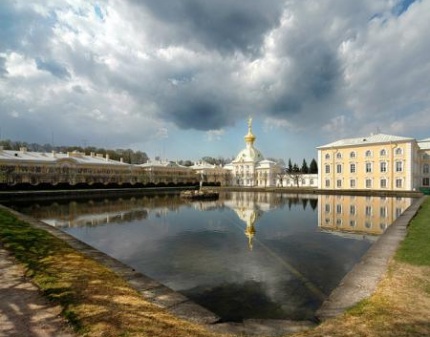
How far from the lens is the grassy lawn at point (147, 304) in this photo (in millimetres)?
3936

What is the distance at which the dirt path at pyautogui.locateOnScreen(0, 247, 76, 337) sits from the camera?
382 centimetres

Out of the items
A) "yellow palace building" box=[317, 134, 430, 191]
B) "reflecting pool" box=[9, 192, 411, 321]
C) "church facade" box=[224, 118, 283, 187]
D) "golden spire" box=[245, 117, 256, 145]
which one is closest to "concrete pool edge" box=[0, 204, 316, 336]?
"reflecting pool" box=[9, 192, 411, 321]

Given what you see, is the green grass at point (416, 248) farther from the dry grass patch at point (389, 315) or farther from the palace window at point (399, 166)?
the palace window at point (399, 166)

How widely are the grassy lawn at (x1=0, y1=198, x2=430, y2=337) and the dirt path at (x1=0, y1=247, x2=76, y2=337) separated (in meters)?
0.16

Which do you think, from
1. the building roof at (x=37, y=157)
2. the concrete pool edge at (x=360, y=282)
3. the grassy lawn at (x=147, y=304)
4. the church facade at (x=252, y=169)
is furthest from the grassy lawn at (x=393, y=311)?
the church facade at (x=252, y=169)

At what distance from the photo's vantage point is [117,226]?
1627 centimetres

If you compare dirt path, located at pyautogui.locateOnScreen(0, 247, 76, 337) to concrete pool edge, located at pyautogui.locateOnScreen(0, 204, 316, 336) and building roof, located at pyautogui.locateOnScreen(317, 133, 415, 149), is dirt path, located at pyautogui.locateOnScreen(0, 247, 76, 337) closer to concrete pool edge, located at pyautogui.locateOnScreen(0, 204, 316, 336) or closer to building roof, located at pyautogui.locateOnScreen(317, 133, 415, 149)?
concrete pool edge, located at pyautogui.locateOnScreen(0, 204, 316, 336)

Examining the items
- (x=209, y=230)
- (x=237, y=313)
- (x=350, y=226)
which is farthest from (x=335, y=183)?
(x=237, y=313)

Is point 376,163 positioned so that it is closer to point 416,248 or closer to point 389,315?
point 416,248

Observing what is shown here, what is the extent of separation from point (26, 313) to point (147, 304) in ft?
5.81

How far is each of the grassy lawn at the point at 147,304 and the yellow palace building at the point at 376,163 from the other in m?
44.0

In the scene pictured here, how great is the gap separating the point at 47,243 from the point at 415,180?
52030mm

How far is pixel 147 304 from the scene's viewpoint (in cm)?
495

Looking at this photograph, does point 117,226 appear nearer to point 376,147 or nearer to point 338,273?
point 338,273
